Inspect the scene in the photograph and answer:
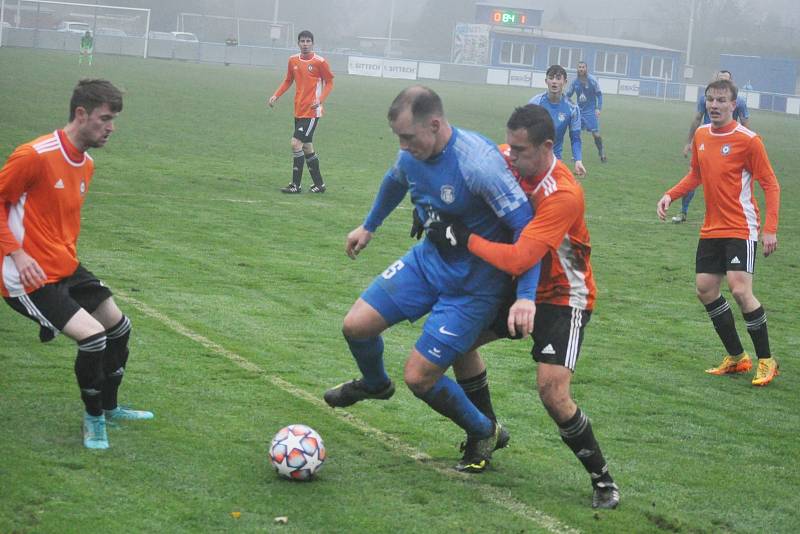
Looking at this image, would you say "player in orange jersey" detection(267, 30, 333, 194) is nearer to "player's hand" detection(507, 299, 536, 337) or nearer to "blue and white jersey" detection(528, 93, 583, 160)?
"blue and white jersey" detection(528, 93, 583, 160)

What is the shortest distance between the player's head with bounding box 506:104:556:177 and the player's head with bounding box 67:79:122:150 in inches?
81.9

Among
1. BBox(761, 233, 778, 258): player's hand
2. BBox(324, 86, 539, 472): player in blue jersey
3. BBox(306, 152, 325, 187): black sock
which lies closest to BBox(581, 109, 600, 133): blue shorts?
BBox(306, 152, 325, 187): black sock

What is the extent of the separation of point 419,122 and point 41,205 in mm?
2019

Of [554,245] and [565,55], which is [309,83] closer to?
[554,245]

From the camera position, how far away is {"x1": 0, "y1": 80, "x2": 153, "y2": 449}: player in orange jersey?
561cm

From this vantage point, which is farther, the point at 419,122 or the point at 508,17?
the point at 508,17

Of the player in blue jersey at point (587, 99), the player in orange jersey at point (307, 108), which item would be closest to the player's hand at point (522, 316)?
the player in orange jersey at point (307, 108)

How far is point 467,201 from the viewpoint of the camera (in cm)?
550

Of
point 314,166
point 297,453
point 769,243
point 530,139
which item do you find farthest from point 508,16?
point 297,453

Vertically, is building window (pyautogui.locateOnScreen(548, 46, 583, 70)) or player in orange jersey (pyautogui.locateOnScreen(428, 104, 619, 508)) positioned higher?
building window (pyautogui.locateOnScreen(548, 46, 583, 70))

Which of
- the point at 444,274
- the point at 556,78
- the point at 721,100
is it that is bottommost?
the point at 444,274

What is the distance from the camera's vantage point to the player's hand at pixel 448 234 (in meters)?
5.43

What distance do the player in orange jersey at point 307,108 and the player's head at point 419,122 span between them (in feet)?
37.4

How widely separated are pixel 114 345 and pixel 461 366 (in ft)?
6.38
